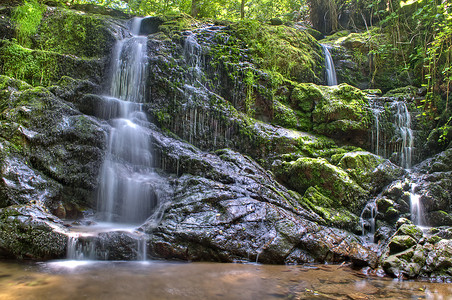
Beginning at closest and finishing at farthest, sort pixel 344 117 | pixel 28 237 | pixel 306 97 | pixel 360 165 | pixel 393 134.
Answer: pixel 28 237, pixel 360 165, pixel 344 117, pixel 393 134, pixel 306 97

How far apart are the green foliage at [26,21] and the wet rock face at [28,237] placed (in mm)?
7205

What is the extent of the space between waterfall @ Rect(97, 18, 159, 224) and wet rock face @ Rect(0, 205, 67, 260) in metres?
1.68

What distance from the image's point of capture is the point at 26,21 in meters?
9.46

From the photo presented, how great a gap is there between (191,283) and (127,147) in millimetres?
4708

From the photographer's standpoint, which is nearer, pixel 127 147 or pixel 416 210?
pixel 416 210

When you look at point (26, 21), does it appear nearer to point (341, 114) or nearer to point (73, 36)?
point (73, 36)

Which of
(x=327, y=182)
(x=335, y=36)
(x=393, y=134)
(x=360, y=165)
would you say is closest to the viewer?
(x=327, y=182)

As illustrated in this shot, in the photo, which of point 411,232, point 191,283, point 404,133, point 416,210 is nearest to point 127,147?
point 191,283

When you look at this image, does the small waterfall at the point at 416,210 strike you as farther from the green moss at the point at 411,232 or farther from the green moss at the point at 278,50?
the green moss at the point at 278,50

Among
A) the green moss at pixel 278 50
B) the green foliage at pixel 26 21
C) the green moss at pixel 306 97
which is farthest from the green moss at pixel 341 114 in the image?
the green foliage at pixel 26 21

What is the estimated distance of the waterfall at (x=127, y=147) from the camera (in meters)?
6.71

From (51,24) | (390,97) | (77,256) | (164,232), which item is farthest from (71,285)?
(390,97)

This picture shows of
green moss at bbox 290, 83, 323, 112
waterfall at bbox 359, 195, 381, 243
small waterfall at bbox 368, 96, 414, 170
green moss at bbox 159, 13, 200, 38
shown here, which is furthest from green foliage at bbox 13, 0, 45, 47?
small waterfall at bbox 368, 96, 414, 170

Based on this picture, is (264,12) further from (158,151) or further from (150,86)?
(158,151)
